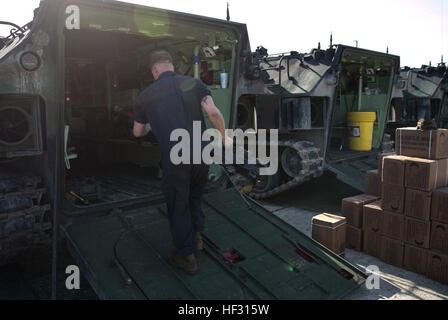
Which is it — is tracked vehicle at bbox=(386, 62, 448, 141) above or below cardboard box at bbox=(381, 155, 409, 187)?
above

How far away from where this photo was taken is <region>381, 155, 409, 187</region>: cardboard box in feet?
15.5

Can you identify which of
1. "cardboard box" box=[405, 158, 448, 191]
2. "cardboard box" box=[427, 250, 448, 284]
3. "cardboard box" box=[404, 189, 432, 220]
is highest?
"cardboard box" box=[405, 158, 448, 191]

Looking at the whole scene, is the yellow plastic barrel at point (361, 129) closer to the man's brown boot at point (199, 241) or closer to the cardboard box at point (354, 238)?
the cardboard box at point (354, 238)

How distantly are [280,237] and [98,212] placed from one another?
6.69 ft

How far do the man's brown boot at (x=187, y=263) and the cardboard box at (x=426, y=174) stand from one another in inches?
112

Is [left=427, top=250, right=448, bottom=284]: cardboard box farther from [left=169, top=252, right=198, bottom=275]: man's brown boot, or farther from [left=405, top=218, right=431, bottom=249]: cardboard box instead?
[left=169, top=252, right=198, bottom=275]: man's brown boot

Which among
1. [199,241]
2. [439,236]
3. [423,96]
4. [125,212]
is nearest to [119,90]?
[125,212]

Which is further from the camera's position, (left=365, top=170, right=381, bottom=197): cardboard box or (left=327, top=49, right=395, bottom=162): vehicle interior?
(left=327, top=49, right=395, bottom=162): vehicle interior

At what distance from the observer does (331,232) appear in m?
4.80

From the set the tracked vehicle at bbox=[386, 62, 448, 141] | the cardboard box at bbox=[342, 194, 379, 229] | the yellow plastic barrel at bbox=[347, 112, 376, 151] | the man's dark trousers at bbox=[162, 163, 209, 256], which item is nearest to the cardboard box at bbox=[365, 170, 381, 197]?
the cardboard box at bbox=[342, 194, 379, 229]

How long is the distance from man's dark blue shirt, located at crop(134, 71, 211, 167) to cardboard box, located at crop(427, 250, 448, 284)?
3151mm

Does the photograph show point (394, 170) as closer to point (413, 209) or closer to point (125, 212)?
point (413, 209)

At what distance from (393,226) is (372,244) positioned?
0.42 metres

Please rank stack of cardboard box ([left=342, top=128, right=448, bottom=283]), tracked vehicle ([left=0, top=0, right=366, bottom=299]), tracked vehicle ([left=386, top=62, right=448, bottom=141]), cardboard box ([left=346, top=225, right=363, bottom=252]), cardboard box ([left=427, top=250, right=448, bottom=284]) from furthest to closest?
tracked vehicle ([left=386, top=62, right=448, bottom=141]) < cardboard box ([left=346, top=225, right=363, bottom=252]) < stack of cardboard box ([left=342, top=128, right=448, bottom=283]) < cardboard box ([left=427, top=250, right=448, bottom=284]) < tracked vehicle ([left=0, top=0, right=366, bottom=299])
